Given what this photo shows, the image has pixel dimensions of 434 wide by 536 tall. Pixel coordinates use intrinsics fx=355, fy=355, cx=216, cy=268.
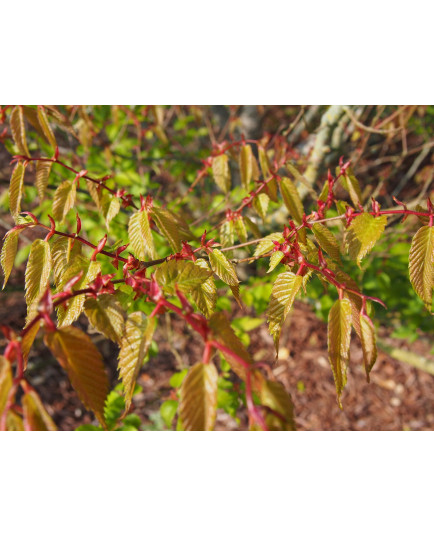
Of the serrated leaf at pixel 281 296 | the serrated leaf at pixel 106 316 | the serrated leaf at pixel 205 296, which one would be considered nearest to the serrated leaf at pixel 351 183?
the serrated leaf at pixel 281 296

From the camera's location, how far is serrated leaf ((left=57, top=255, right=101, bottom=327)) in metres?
0.84

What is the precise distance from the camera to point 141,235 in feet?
3.30

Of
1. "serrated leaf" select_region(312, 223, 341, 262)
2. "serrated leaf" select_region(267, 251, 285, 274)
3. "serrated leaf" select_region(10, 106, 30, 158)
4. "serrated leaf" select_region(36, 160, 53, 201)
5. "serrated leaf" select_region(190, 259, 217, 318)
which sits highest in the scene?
"serrated leaf" select_region(10, 106, 30, 158)

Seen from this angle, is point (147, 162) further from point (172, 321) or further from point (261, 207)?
point (261, 207)

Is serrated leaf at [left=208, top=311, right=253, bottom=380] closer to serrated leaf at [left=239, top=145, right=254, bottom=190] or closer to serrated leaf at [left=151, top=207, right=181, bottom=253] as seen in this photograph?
serrated leaf at [left=151, top=207, right=181, bottom=253]

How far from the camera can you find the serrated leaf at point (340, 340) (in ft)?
2.56

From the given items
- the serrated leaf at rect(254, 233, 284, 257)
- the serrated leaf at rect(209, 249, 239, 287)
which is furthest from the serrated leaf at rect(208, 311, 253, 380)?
the serrated leaf at rect(254, 233, 284, 257)

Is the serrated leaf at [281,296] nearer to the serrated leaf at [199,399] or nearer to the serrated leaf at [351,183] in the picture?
the serrated leaf at [199,399]

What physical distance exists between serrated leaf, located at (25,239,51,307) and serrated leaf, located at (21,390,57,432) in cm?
40

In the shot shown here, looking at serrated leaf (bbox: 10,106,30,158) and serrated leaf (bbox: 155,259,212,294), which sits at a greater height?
serrated leaf (bbox: 10,106,30,158)

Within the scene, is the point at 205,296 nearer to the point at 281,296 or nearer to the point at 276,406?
the point at 281,296

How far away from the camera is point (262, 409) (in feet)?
1.88

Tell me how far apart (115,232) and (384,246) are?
184cm

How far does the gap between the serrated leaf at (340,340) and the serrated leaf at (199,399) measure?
320mm
